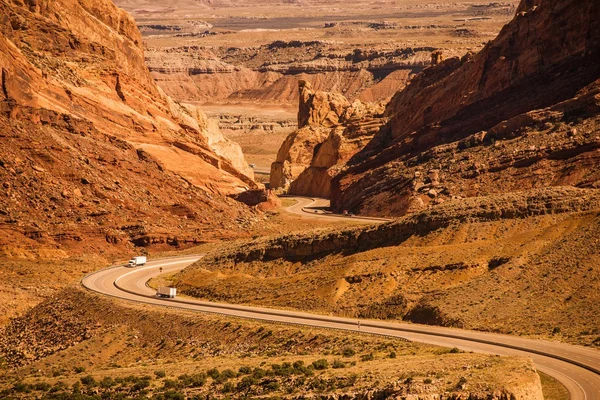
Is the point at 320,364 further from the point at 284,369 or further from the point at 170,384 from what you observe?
the point at 170,384

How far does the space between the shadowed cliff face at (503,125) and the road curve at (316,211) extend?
6.13 ft

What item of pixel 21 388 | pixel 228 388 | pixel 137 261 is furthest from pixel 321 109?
pixel 228 388

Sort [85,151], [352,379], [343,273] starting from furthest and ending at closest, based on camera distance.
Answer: [85,151], [343,273], [352,379]

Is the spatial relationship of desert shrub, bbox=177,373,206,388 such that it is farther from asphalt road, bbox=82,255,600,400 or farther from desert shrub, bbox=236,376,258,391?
asphalt road, bbox=82,255,600,400

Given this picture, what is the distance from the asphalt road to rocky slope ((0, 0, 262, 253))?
→ 1115cm

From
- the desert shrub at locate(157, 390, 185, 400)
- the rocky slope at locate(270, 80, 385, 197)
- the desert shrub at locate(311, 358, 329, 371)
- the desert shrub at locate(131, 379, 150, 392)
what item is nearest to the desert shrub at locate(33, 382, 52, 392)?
the desert shrub at locate(131, 379, 150, 392)

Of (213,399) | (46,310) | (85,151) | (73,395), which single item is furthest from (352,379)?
(85,151)

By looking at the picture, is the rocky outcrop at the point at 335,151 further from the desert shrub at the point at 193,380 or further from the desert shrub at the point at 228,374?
the desert shrub at the point at 228,374

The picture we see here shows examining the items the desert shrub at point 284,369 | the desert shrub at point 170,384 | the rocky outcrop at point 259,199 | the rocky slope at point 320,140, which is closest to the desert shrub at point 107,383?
the desert shrub at point 170,384

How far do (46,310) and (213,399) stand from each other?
3118 centimetres

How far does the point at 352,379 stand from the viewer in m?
51.4

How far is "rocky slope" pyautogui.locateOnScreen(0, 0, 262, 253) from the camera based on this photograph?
100125mm

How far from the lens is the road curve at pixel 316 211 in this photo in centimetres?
11500

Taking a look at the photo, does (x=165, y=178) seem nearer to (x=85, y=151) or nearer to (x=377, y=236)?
(x=85, y=151)
